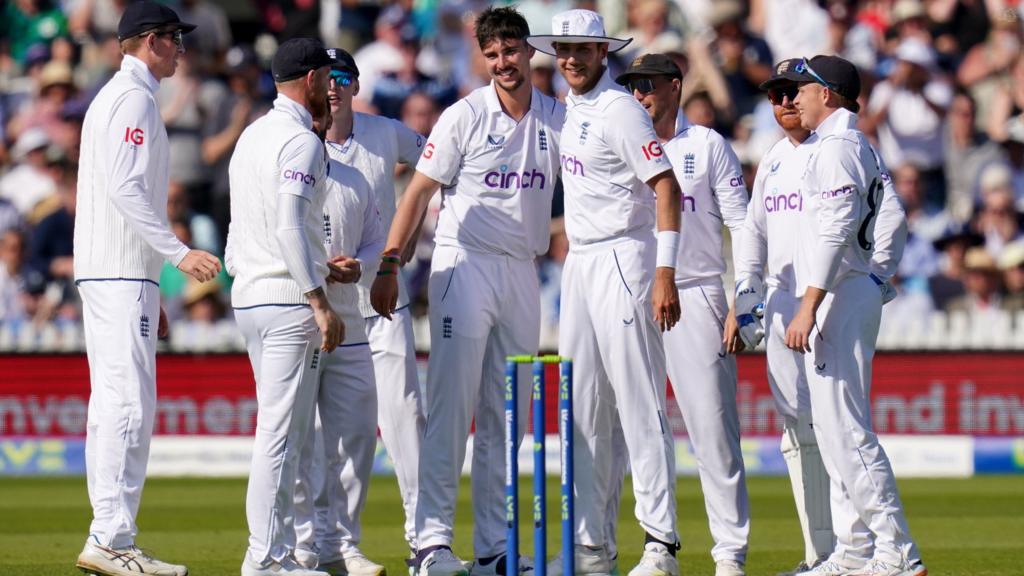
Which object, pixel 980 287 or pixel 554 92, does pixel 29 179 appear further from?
pixel 980 287

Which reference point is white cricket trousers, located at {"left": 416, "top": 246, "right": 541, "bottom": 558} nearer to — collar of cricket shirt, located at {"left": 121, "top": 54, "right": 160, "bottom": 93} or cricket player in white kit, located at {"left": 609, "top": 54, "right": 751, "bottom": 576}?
cricket player in white kit, located at {"left": 609, "top": 54, "right": 751, "bottom": 576}

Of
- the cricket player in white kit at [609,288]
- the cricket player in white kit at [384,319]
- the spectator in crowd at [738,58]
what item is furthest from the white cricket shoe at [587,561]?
the spectator in crowd at [738,58]

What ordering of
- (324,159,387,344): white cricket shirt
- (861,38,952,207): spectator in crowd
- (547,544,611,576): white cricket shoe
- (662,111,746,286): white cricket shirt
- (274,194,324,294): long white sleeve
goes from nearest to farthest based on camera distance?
(274,194,324,294): long white sleeve, (547,544,611,576): white cricket shoe, (324,159,387,344): white cricket shirt, (662,111,746,286): white cricket shirt, (861,38,952,207): spectator in crowd

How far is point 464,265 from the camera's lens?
718cm

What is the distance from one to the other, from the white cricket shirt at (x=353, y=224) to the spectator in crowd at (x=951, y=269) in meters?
7.69

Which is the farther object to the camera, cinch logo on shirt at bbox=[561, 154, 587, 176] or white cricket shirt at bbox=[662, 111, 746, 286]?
white cricket shirt at bbox=[662, 111, 746, 286]

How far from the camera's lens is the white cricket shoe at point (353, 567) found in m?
7.17

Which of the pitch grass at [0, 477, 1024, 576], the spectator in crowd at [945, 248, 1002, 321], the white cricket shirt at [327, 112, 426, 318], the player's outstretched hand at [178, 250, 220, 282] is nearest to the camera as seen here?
the player's outstretched hand at [178, 250, 220, 282]

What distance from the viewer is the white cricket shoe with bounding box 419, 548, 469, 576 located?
693 centimetres

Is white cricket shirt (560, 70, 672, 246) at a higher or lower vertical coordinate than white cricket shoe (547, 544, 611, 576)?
higher

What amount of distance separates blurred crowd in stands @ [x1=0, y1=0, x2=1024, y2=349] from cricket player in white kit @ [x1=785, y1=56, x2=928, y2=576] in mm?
6755

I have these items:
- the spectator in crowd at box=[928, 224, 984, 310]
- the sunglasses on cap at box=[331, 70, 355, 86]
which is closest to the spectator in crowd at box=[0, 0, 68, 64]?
the spectator in crowd at box=[928, 224, 984, 310]

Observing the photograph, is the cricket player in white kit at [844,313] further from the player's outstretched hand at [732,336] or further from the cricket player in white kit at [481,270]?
the cricket player in white kit at [481,270]

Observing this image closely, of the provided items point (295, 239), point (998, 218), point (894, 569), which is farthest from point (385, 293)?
point (998, 218)
